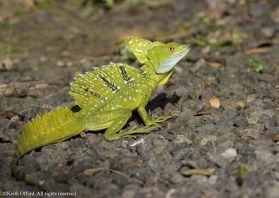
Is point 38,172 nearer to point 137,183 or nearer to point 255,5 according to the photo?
point 137,183

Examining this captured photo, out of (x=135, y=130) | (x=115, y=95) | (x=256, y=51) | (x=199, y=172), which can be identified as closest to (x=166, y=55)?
(x=115, y=95)

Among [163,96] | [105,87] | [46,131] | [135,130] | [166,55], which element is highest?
[166,55]

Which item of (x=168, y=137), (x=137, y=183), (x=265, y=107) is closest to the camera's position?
(x=137, y=183)

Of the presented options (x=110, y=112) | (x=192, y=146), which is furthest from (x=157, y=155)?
(x=110, y=112)

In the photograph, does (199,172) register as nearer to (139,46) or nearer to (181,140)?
(181,140)

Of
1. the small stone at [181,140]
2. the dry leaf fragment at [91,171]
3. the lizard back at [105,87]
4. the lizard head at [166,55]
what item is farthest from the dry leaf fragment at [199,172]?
the lizard head at [166,55]

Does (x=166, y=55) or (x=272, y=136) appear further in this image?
(x=166, y=55)
